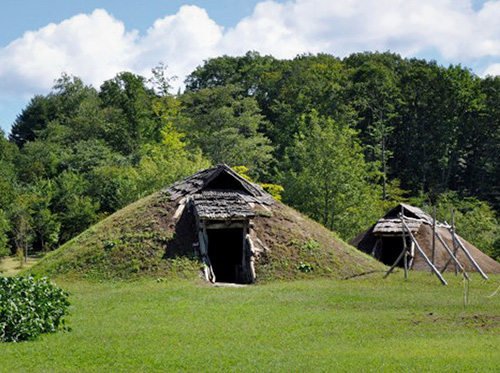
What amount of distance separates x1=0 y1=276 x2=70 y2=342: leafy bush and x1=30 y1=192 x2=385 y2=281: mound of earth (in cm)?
921

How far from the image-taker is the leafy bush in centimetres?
1443

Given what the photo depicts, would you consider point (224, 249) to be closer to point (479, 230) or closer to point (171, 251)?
point (171, 251)

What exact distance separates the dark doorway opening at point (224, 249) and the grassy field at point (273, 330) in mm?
6882

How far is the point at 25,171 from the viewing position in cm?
6469

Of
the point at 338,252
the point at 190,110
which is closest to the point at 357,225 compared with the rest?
the point at 338,252

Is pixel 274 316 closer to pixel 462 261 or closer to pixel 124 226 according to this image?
pixel 124 226

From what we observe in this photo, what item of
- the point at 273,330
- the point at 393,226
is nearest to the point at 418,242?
the point at 393,226

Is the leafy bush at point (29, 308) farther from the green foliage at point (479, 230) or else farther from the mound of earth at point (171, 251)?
the green foliage at point (479, 230)

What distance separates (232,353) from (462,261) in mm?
22857

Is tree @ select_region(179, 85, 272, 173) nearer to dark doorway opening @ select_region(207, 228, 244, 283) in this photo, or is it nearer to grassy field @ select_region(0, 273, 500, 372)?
dark doorway opening @ select_region(207, 228, 244, 283)

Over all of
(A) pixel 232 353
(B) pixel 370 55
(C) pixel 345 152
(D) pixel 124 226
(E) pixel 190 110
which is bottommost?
(A) pixel 232 353

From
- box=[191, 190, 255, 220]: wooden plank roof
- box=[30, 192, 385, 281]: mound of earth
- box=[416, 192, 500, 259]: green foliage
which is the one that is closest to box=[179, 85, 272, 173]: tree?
box=[416, 192, 500, 259]: green foliage

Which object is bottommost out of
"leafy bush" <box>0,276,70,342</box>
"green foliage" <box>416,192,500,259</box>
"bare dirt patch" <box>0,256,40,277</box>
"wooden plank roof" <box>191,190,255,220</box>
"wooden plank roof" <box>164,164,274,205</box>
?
"bare dirt patch" <box>0,256,40,277</box>

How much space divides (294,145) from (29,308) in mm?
49135
